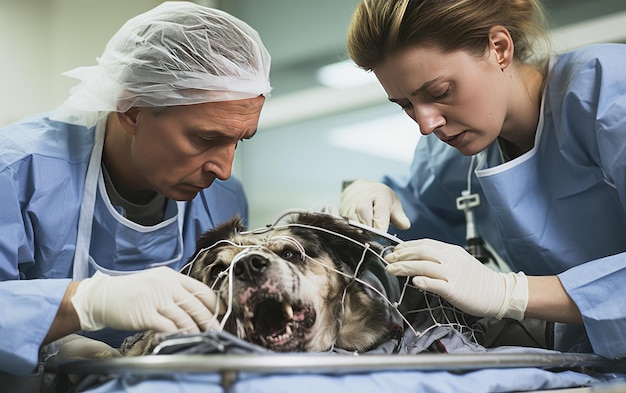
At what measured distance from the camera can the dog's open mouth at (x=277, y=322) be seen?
112 centimetres

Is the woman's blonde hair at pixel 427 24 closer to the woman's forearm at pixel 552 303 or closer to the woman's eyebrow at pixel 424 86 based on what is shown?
the woman's eyebrow at pixel 424 86

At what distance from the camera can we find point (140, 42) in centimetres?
141

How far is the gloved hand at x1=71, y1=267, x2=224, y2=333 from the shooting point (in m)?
1.03

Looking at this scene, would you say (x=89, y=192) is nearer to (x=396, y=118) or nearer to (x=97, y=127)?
(x=97, y=127)

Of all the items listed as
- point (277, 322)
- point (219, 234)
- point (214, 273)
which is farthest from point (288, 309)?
point (219, 234)

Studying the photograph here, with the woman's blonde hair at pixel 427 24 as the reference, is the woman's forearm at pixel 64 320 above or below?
below

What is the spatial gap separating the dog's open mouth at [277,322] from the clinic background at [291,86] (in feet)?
4.37

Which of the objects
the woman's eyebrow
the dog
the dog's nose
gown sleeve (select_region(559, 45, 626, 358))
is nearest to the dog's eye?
the dog

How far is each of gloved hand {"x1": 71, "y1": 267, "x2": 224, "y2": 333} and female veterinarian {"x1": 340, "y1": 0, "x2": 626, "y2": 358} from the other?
15.9 inches

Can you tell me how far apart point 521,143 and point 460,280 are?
1.82 ft

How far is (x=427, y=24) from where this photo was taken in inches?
53.9

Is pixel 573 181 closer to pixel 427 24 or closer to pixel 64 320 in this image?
pixel 427 24

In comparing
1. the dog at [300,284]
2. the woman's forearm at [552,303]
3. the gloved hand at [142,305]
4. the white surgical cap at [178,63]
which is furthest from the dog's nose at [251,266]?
the woman's forearm at [552,303]

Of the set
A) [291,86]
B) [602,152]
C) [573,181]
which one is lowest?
[291,86]
